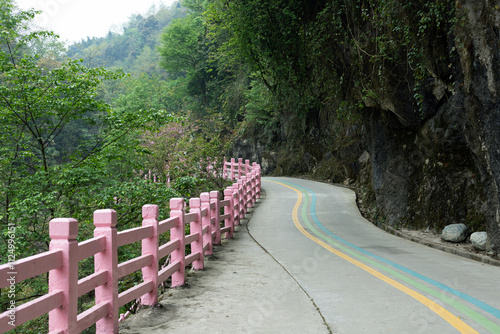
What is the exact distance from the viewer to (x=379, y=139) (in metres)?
16.1

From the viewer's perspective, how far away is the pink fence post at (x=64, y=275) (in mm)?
3268

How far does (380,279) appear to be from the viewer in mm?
6973

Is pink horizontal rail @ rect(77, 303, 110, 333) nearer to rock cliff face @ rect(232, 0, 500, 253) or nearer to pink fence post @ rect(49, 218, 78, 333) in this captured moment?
pink fence post @ rect(49, 218, 78, 333)

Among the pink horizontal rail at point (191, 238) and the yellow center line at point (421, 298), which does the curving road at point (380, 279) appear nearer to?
the yellow center line at point (421, 298)

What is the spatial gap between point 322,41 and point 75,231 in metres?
13.2

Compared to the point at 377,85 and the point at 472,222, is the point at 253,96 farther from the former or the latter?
the point at 472,222

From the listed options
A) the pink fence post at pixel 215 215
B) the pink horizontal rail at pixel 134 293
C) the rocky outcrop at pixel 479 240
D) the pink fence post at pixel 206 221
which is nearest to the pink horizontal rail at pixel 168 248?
the pink horizontal rail at pixel 134 293

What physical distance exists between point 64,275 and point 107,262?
82 centimetres

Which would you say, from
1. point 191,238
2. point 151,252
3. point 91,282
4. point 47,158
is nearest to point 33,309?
point 91,282

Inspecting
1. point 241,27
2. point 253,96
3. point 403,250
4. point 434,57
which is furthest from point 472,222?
point 253,96

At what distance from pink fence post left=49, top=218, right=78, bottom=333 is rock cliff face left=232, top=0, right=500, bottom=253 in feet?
27.9

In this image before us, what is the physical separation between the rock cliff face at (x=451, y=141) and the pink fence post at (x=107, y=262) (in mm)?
7986

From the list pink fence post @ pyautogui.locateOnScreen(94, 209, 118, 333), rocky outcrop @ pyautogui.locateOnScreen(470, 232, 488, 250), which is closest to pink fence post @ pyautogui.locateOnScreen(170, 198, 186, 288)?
pink fence post @ pyautogui.locateOnScreen(94, 209, 118, 333)

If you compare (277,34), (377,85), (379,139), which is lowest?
(379,139)
